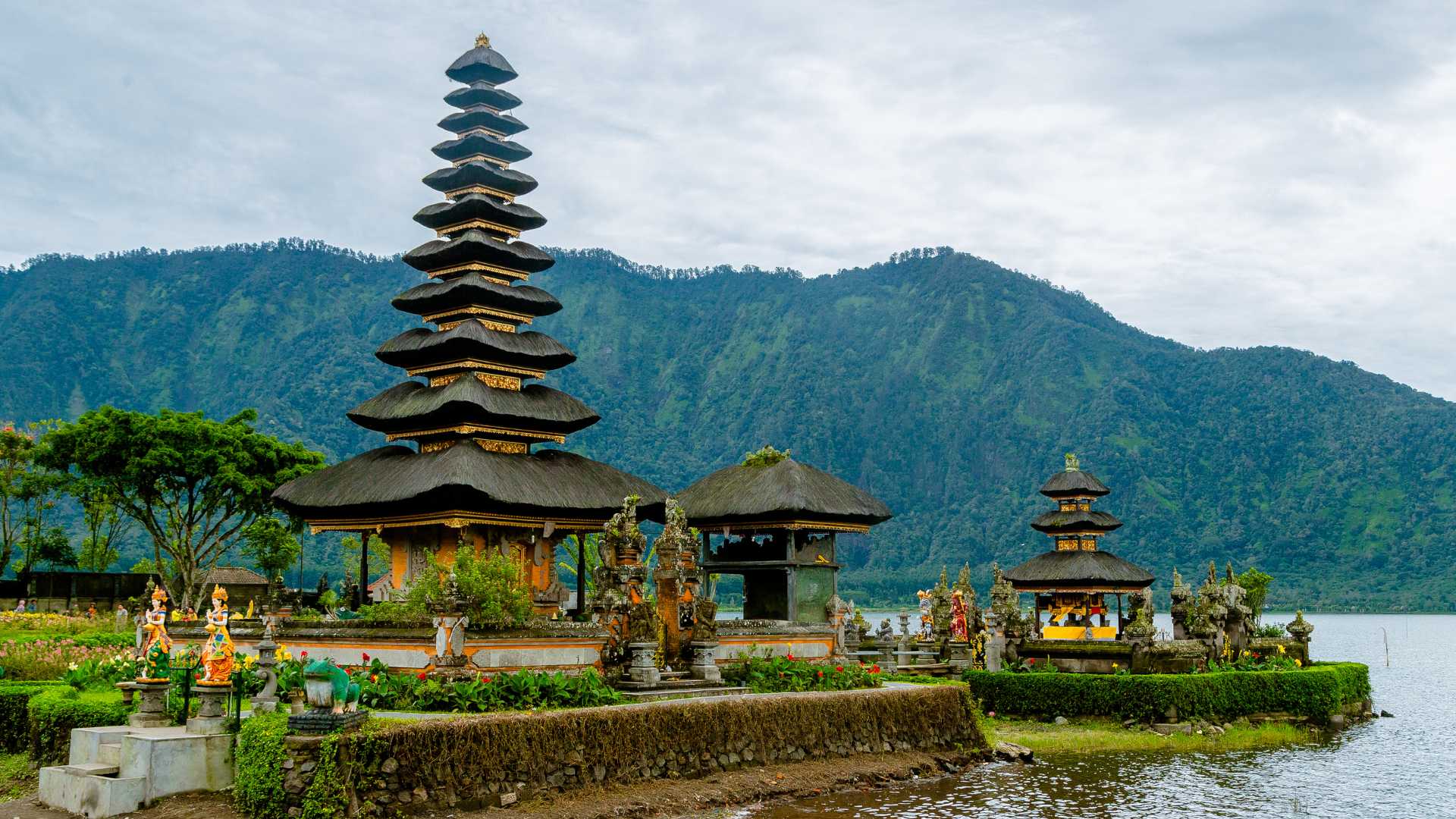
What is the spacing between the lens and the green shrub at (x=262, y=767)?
58.0ft

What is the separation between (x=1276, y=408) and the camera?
6240 inches

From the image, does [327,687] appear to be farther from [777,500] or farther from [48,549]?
[48,549]

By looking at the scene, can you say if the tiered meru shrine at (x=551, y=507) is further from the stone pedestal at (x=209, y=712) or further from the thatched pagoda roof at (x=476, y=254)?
the stone pedestal at (x=209, y=712)

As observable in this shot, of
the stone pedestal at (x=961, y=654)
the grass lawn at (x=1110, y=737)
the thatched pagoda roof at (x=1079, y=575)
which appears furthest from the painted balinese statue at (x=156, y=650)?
the thatched pagoda roof at (x=1079, y=575)

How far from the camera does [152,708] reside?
20.1 m

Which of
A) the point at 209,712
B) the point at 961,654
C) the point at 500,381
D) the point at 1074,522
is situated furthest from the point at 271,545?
the point at 209,712

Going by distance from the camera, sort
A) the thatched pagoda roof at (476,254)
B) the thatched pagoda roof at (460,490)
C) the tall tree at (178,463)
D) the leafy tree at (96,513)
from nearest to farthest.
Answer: the thatched pagoda roof at (460,490), the thatched pagoda roof at (476,254), the tall tree at (178,463), the leafy tree at (96,513)

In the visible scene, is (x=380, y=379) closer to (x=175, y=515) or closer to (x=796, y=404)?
(x=796, y=404)

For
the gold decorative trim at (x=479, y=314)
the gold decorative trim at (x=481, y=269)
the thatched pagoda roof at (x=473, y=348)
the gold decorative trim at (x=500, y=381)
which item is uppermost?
the gold decorative trim at (x=481, y=269)

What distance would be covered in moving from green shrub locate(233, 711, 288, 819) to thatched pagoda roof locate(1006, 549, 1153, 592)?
3235 cm

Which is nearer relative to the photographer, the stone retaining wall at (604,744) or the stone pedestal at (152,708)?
the stone retaining wall at (604,744)

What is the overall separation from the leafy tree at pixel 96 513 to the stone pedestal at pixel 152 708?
29583mm

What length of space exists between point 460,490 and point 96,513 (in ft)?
105

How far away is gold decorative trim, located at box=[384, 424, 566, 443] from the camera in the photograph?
34781 millimetres
